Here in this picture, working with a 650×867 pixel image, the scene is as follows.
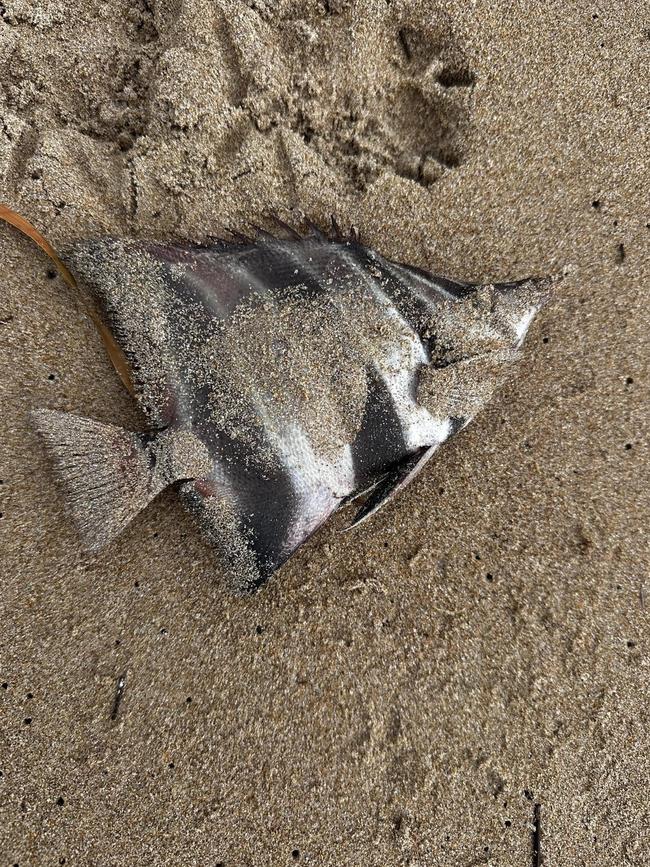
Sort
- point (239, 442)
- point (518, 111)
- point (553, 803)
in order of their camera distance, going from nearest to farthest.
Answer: point (239, 442) < point (553, 803) < point (518, 111)

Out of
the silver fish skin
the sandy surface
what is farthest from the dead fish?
the sandy surface

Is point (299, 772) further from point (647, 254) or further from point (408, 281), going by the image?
point (647, 254)

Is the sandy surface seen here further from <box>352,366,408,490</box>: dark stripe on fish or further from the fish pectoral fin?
<box>352,366,408,490</box>: dark stripe on fish

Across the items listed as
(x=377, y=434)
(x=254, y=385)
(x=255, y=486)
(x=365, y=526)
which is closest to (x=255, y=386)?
(x=254, y=385)

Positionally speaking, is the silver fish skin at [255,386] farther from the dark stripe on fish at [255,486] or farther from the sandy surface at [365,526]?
the sandy surface at [365,526]

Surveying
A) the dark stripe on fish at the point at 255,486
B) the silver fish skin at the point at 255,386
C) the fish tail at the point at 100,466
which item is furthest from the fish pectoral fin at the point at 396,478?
the fish tail at the point at 100,466

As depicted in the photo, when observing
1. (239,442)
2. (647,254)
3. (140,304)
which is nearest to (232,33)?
(140,304)

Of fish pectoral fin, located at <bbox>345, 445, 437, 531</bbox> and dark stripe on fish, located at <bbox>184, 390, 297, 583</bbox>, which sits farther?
fish pectoral fin, located at <bbox>345, 445, 437, 531</bbox>
